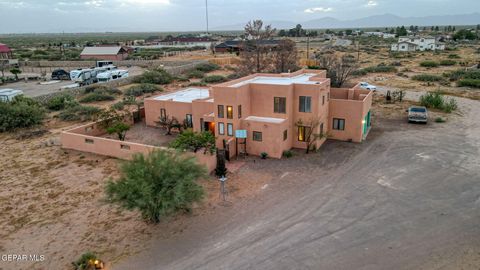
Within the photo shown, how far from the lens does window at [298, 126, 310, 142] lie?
2172cm

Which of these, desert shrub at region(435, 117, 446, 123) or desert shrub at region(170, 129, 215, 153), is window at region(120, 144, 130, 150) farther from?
desert shrub at region(435, 117, 446, 123)

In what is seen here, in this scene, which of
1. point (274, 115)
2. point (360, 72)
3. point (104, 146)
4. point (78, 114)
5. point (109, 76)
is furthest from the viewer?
point (360, 72)

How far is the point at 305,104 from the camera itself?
21344 mm

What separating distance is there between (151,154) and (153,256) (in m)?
3.71

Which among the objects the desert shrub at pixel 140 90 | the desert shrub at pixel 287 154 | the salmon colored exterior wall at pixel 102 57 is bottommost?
the desert shrub at pixel 287 154

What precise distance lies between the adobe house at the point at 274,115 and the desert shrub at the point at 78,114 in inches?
434

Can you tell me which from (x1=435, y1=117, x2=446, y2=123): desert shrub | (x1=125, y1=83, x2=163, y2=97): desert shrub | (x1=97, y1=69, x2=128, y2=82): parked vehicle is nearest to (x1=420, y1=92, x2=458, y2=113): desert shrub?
(x1=435, y1=117, x2=446, y2=123): desert shrub

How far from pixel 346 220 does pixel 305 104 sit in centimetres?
918

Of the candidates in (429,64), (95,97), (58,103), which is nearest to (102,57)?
(95,97)

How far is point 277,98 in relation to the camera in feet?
69.5

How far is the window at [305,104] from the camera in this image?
21.2 metres

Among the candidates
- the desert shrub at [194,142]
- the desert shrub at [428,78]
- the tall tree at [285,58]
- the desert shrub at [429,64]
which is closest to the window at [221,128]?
the desert shrub at [194,142]

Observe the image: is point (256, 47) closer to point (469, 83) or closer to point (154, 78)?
point (154, 78)

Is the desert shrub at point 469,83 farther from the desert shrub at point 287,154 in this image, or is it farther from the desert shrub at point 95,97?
the desert shrub at point 95,97
